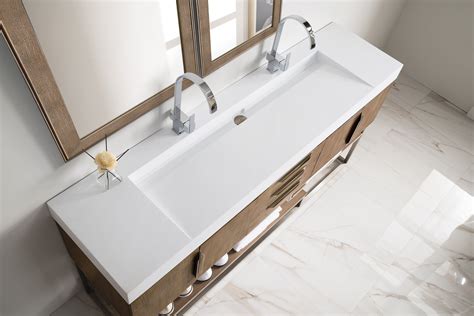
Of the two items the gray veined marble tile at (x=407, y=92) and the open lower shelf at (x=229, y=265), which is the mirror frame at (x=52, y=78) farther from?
the gray veined marble tile at (x=407, y=92)

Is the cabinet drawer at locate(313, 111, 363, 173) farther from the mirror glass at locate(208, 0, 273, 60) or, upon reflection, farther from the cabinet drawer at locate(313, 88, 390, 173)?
the mirror glass at locate(208, 0, 273, 60)

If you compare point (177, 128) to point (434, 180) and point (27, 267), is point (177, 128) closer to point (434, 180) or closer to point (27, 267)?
point (27, 267)

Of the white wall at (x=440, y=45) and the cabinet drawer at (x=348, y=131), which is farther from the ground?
the white wall at (x=440, y=45)

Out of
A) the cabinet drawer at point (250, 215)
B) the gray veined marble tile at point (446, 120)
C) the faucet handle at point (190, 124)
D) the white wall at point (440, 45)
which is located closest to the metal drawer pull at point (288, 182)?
the cabinet drawer at point (250, 215)

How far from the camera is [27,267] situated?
144 cm

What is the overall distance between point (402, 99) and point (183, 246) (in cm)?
201

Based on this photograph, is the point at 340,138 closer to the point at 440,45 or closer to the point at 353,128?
the point at 353,128

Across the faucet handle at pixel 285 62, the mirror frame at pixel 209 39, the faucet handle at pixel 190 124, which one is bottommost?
the faucet handle at pixel 190 124

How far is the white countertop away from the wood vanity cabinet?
2.9 inches

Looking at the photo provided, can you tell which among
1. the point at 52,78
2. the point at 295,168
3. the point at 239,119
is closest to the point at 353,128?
the point at 295,168

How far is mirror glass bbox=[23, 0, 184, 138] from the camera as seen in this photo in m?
1.00

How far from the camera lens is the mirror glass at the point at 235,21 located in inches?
53.7

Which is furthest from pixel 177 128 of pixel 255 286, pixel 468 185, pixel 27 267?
pixel 468 185

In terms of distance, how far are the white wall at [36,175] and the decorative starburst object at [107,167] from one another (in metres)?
0.04
